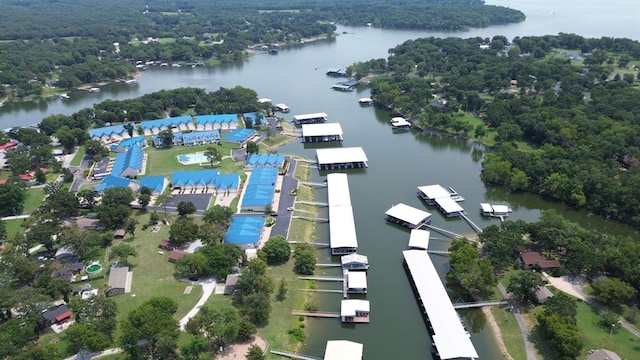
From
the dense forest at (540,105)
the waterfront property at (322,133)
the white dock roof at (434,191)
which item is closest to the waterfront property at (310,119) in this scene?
the waterfront property at (322,133)

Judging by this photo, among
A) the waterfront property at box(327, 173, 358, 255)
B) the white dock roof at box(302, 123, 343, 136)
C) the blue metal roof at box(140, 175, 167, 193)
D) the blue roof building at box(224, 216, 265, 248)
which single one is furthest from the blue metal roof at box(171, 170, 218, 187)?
the white dock roof at box(302, 123, 343, 136)

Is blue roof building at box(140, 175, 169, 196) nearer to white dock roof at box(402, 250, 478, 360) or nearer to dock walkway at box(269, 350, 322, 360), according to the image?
dock walkway at box(269, 350, 322, 360)

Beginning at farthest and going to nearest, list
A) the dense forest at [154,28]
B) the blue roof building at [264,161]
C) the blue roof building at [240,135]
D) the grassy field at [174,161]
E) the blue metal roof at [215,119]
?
the dense forest at [154,28]
the blue metal roof at [215,119]
the blue roof building at [240,135]
the blue roof building at [264,161]
the grassy field at [174,161]

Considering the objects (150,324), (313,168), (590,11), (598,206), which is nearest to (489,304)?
(598,206)

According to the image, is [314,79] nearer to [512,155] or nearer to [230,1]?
[512,155]

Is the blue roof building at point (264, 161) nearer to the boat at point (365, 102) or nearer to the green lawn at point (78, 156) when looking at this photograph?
the green lawn at point (78, 156)

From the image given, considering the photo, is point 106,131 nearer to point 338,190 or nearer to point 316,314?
point 338,190

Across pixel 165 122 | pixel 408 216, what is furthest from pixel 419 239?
pixel 165 122
